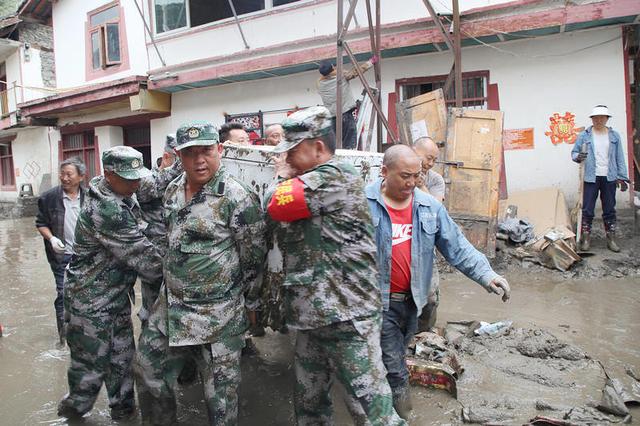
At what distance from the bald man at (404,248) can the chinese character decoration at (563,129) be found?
5336mm

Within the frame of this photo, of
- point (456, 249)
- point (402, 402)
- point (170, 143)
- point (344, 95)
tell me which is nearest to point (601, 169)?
point (344, 95)

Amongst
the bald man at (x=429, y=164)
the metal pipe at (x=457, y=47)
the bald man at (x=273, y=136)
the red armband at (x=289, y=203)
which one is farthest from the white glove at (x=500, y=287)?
the metal pipe at (x=457, y=47)

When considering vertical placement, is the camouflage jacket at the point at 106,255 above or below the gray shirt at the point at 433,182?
below

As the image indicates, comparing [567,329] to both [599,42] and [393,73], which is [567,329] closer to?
[599,42]

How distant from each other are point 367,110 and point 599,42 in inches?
131

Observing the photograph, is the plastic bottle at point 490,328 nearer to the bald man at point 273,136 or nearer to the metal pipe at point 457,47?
the bald man at point 273,136

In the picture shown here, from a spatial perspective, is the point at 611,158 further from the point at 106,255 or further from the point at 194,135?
the point at 106,255

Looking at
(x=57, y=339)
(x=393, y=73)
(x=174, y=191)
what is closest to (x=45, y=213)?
(x=57, y=339)

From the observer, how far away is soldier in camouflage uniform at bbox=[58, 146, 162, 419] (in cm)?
295

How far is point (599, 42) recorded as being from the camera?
6945 mm

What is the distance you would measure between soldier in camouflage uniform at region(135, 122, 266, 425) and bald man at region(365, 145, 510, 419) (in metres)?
0.69

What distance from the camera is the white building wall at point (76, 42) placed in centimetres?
1232

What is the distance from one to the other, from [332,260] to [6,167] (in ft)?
70.2

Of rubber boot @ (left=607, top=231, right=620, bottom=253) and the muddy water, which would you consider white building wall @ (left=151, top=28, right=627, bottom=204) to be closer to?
rubber boot @ (left=607, top=231, right=620, bottom=253)
